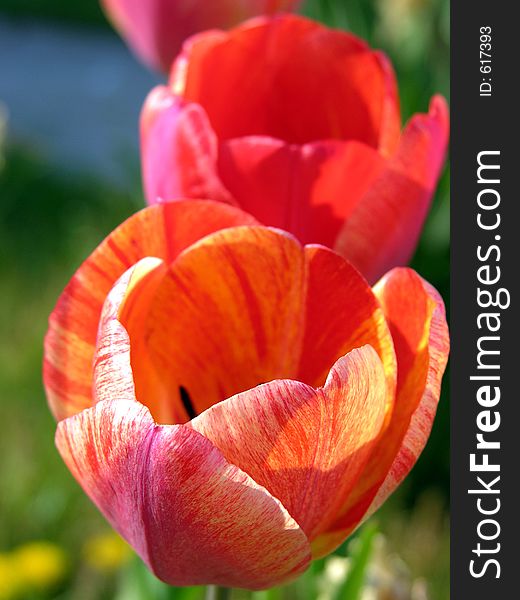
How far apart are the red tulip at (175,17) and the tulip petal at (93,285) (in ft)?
1.25

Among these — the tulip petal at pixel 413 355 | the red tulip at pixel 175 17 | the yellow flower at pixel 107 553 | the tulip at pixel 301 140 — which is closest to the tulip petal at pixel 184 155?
the tulip at pixel 301 140

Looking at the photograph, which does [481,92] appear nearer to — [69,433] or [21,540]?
[69,433]

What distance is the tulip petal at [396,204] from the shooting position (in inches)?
19.5

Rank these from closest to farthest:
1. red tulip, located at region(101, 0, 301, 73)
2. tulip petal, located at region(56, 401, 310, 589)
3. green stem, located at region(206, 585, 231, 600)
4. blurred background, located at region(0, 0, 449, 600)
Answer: tulip petal, located at region(56, 401, 310, 589) < green stem, located at region(206, 585, 231, 600) < blurred background, located at region(0, 0, 449, 600) < red tulip, located at region(101, 0, 301, 73)

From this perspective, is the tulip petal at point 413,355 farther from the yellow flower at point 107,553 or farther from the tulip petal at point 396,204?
the yellow flower at point 107,553

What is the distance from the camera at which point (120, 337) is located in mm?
404

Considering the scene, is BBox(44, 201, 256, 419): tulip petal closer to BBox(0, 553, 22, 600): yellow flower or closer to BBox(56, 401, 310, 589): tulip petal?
BBox(56, 401, 310, 589): tulip petal

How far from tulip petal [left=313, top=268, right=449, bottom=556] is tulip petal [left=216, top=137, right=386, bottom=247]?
0.07 metres

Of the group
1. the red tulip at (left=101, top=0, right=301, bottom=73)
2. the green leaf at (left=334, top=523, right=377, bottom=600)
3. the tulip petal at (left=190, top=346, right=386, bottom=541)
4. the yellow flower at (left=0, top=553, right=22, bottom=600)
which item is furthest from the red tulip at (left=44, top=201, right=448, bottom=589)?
the yellow flower at (left=0, top=553, right=22, bottom=600)

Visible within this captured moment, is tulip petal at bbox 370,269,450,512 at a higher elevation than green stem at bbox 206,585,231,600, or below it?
higher

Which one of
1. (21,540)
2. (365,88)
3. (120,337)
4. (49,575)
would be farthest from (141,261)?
(21,540)

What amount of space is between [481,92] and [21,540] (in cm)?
109

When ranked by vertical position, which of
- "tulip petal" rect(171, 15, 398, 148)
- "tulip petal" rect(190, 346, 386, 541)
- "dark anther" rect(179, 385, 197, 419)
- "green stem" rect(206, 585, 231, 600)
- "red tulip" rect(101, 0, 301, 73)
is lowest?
"green stem" rect(206, 585, 231, 600)

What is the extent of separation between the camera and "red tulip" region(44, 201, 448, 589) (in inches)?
14.9
